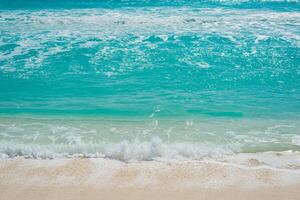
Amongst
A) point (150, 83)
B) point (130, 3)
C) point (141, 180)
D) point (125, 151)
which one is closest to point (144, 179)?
point (141, 180)

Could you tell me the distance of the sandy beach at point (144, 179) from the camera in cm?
697

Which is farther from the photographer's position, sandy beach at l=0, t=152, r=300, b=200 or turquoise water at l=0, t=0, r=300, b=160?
turquoise water at l=0, t=0, r=300, b=160

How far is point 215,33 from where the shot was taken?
56.7 feet

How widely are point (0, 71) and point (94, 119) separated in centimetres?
511

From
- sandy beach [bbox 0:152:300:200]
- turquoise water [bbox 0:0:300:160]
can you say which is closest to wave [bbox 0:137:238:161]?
turquoise water [bbox 0:0:300:160]

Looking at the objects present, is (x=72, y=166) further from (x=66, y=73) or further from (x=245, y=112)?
(x=66, y=73)

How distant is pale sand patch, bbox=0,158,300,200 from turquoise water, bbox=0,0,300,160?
437 mm

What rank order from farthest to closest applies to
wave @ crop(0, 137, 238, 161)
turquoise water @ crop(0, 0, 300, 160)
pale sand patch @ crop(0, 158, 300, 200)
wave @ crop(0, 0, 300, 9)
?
wave @ crop(0, 0, 300, 9), turquoise water @ crop(0, 0, 300, 160), wave @ crop(0, 137, 238, 161), pale sand patch @ crop(0, 158, 300, 200)

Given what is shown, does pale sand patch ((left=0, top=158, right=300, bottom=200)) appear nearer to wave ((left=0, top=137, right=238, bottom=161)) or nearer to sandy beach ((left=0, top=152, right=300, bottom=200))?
sandy beach ((left=0, top=152, right=300, bottom=200))

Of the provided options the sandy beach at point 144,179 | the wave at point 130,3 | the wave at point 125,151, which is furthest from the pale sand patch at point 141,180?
the wave at point 130,3

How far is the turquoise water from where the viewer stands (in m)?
8.98

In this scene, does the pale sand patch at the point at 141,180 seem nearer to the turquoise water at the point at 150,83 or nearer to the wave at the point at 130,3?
the turquoise water at the point at 150,83

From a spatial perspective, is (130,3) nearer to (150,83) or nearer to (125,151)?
(150,83)

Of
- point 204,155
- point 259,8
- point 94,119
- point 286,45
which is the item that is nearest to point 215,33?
point 286,45
